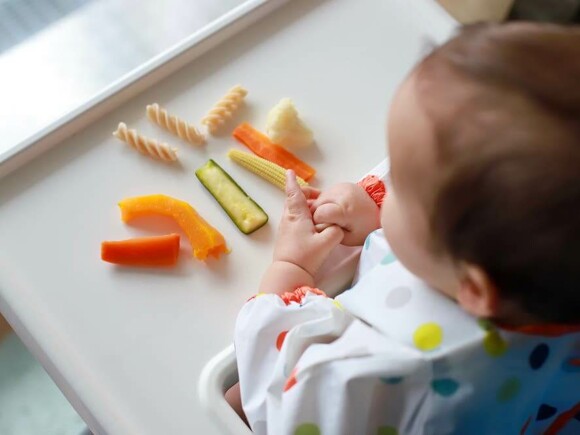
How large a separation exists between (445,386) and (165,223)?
1.01 ft

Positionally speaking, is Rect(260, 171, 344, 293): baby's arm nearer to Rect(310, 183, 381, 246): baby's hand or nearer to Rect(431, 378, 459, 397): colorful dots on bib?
Rect(310, 183, 381, 246): baby's hand

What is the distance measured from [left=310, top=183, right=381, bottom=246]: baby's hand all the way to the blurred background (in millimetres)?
304

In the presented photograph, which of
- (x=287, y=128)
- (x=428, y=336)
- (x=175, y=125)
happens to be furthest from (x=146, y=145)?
(x=428, y=336)

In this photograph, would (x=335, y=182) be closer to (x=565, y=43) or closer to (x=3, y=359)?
(x=565, y=43)

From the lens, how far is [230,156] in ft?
2.35

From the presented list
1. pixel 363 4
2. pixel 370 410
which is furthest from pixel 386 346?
pixel 363 4

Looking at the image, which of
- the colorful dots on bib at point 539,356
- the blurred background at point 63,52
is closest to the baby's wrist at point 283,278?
the colorful dots on bib at point 539,356

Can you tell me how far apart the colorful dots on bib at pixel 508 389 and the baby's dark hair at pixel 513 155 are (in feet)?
0.30

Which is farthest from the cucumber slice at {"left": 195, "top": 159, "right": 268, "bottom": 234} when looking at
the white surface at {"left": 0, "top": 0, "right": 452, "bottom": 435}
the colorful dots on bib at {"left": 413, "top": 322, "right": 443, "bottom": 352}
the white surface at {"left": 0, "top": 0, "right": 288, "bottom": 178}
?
the colorful dots on bib at {"left": 413, "top": 322, "right": 443, "bottom": 352}

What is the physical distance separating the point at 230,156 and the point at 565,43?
14.7 inches

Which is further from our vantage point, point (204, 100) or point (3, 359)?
point (3, 359)

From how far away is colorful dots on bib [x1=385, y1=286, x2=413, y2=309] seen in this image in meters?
0.53

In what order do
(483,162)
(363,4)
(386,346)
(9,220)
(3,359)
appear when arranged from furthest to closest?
(3,359) < (363,4) < (9,220) < (386,346) < (483,162)

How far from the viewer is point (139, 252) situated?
647mm
